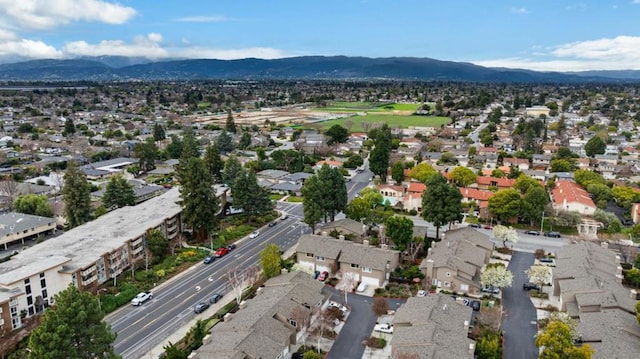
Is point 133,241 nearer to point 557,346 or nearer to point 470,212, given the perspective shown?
point 557,346

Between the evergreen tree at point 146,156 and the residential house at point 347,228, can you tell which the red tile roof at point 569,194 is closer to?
the residential house at point 347,228

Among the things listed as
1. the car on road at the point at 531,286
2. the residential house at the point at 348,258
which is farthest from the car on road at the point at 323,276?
the car on road at the point at 531,286

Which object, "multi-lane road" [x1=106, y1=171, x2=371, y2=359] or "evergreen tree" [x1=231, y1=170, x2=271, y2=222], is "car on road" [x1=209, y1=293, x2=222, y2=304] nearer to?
"multi-lane road" [x1=106, y1=171, x2=371, y2=359]

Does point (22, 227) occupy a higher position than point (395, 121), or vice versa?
point (395, 121)

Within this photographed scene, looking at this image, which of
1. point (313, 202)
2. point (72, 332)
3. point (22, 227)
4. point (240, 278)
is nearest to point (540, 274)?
point (313, 202)

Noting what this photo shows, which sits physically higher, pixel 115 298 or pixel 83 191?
pixel 83 191

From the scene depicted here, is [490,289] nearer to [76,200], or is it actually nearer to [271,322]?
[271,322]

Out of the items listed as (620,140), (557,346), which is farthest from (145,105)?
(557,346)
